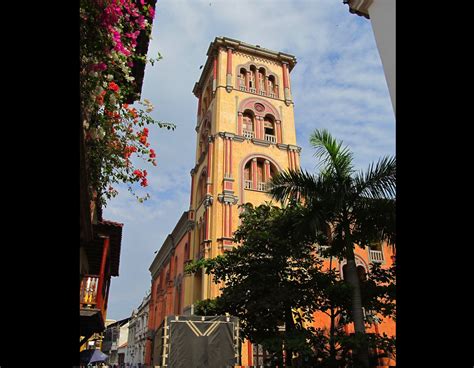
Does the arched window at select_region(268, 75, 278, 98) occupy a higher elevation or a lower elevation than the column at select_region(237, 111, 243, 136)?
higher

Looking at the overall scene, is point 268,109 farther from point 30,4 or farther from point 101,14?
point 30,4

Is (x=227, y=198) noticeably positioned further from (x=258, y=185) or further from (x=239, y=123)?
(x=239, y=123)

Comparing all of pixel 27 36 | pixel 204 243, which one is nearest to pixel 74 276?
pixel 27 36

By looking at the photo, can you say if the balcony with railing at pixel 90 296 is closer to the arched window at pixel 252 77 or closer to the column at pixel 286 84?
the arched window at pixel 252 77

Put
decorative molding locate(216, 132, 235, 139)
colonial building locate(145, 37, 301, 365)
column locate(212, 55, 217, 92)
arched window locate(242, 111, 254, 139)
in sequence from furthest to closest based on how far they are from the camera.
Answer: column locate(212, 55, 217, 92)
arched window locate(242, 111, 254, 139)
decorative molding locate(216, 132, 235, 139)
colonial building locate(145, 37, 301, 365)

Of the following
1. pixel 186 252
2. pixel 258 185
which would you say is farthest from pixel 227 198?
pixel 186 252

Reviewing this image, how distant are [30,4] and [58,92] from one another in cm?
42

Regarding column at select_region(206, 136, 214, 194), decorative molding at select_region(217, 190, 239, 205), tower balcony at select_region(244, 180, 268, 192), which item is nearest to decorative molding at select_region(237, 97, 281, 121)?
column at select_region(206, 136, 214, 194)

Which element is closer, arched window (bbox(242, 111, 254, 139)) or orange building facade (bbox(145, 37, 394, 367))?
orange building facade (bbox(145, 37, 394, 367))

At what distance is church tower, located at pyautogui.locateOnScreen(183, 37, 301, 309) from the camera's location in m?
21.6

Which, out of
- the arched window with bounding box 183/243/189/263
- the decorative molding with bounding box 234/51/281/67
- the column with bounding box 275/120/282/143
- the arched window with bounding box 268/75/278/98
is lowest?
the arched window with bounding box 183/243/189/263

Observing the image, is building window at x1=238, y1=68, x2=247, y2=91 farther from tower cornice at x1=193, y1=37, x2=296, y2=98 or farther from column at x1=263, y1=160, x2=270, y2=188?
column at x1=263, y1=160, x2=270, y2=188

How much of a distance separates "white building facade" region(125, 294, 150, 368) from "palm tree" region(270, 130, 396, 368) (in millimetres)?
38661
